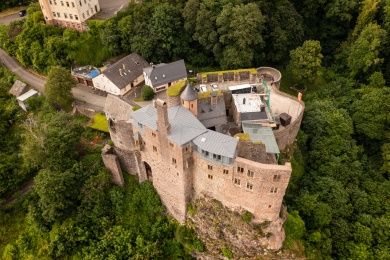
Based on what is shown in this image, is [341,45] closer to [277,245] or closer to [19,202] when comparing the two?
[277,245]

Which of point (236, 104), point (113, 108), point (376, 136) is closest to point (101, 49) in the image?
point (113, 108)

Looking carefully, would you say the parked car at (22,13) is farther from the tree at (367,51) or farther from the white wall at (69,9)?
the tree at (367,51)

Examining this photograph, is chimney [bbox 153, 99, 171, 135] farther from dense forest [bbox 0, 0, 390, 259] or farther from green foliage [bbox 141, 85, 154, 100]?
green foliage [bbox 141, 85, 154, 100]

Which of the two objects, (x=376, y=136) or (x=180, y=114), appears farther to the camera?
(x=376, y=136)

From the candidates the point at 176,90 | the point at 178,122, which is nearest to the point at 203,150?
the point at 178,122

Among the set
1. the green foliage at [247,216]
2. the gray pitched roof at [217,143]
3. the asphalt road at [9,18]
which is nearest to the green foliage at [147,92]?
the gray pitched roof at [217,143]

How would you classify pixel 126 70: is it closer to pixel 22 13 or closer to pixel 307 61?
pixel 22 13
